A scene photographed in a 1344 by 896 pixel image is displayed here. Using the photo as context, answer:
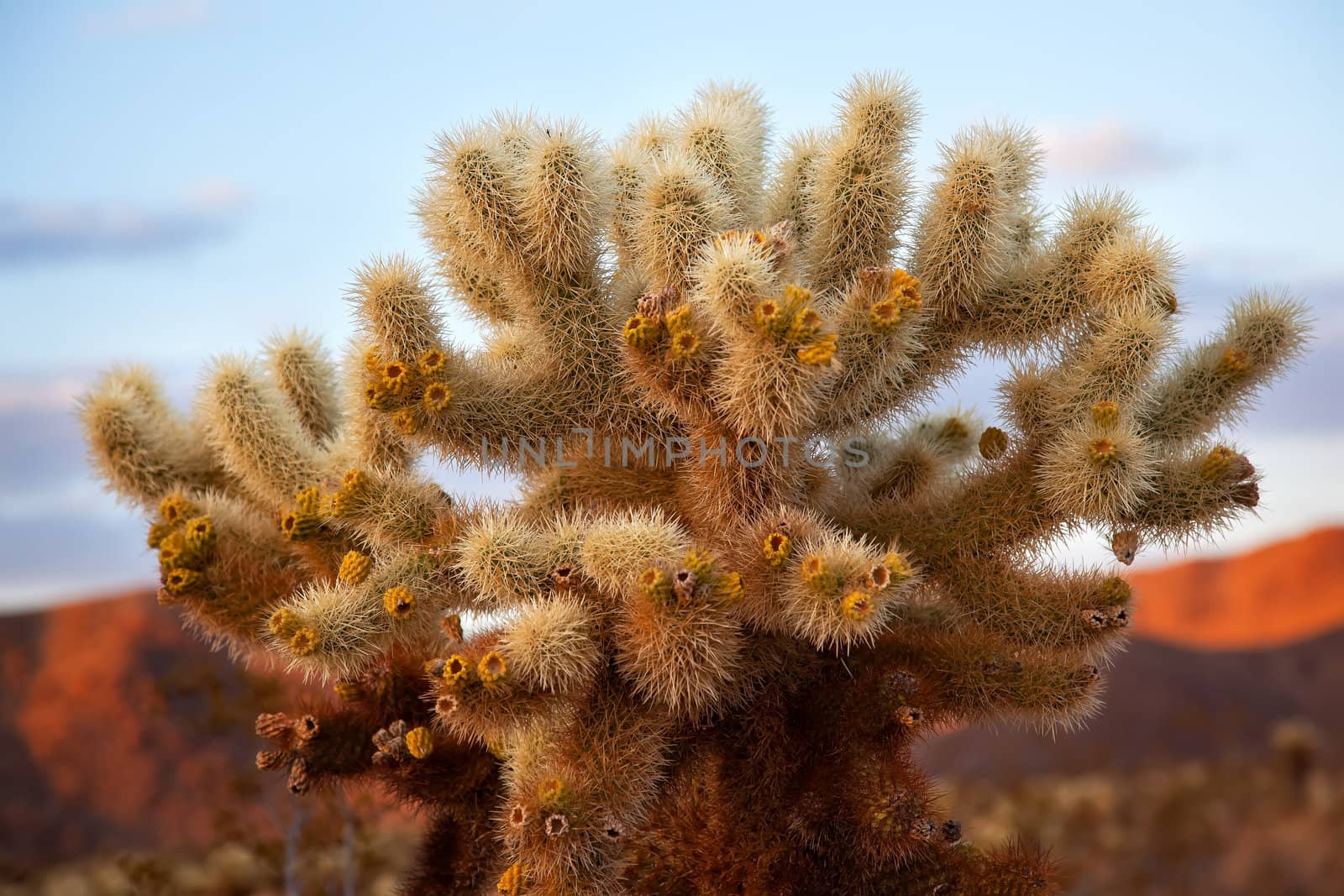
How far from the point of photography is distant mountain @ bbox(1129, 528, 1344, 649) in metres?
19.5

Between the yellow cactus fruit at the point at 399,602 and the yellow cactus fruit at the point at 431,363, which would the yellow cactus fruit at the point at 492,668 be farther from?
the yellow cactus fruit at the point at 431,363

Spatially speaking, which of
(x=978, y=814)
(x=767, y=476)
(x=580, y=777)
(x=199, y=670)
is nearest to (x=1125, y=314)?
(x=767, y=476)

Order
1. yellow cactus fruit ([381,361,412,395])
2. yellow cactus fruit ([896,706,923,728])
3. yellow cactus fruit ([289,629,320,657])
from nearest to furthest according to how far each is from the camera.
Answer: yellow cactus fruit ([289,629,320,657]), yellow cactus fruit ([381,361,412,395]), yellow cactus fruit ([896,706,923,728])

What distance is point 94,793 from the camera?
568 inches

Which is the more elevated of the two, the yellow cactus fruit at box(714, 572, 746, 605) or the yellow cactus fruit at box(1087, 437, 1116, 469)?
the yellow cactus fruit at box(1087, 437, 1116, 469)

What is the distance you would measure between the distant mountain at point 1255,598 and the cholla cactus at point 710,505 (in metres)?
16.6

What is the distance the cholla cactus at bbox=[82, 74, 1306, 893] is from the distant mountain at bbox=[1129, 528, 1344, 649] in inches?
652

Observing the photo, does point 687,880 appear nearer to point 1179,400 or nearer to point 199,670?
point 1179,400

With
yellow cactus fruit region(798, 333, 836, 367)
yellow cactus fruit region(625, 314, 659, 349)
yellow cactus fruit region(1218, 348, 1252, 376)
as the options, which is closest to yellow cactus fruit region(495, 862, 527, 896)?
yellow cactus fruit region(625, 314, 659, 349)

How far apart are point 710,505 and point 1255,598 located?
19445 mm

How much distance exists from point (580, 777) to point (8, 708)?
46.7ft

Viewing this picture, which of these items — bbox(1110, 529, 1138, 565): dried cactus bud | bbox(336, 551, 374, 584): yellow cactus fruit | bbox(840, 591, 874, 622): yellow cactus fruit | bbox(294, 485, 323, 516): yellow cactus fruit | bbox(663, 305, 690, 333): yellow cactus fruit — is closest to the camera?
bbox(840, 591, 874, 622): yellow cactus fruit

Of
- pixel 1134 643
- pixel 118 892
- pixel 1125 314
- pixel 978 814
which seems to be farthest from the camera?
pixel 1134 643

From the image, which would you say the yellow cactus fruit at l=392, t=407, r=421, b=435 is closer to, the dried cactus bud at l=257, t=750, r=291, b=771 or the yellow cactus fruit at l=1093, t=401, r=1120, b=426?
the dried cactus bud at l=257, t=750, r=291, b=771
